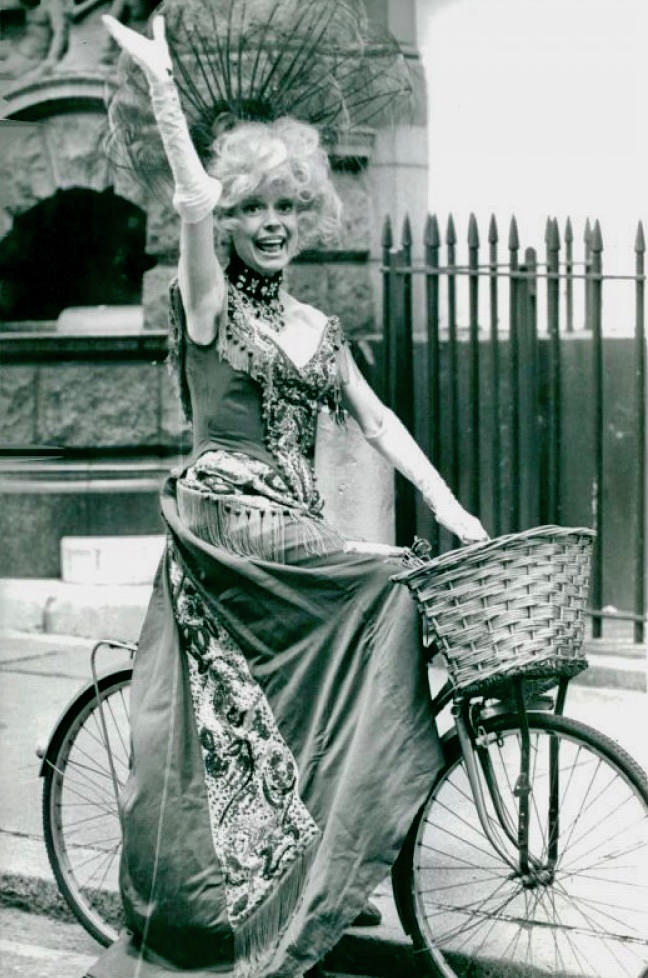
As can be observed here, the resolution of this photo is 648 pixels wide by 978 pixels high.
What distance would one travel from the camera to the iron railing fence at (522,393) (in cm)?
695

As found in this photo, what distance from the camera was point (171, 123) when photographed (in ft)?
11.4

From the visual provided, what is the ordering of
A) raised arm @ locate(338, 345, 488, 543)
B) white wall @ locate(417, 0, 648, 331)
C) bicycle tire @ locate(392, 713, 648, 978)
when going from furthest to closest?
white wall @ locate(417, 0, 648, 331)
raised arm @ locate(338, 345, 488, 543)
bicycle tire @ locate(392, 713, 648, 978)

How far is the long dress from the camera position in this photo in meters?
3.50

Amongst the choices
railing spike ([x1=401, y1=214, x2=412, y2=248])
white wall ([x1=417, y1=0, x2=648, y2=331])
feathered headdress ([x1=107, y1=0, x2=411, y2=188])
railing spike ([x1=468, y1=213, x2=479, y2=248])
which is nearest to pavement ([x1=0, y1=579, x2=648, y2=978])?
feathered headdress ([x1=107, y1=0, x2=411, y2=188])

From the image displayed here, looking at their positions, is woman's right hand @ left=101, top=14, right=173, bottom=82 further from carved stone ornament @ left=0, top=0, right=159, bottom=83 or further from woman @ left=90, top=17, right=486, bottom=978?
carved stone ornament @ left=0, top=0, right=159, bottom=83

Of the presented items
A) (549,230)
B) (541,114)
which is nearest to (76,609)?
(549,230)

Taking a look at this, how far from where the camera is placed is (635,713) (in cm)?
623

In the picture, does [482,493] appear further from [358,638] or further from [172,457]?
[358,638]

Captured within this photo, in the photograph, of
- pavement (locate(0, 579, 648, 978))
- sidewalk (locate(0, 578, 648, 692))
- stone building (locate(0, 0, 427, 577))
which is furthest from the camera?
stone building (locate(0, 0, 427, 577))

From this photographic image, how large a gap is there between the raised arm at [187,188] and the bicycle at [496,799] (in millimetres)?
777

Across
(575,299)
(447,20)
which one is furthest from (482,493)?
(447,20)

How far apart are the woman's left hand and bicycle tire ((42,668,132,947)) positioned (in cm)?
92

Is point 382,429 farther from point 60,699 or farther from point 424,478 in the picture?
point 60,699

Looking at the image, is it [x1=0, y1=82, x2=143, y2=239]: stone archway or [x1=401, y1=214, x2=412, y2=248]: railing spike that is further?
[x1=0, y1=82, x2=143, y2=239]: stone archway
